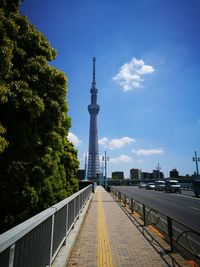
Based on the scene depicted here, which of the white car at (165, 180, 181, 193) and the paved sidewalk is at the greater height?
the white car at (165, 180, 181, 193)

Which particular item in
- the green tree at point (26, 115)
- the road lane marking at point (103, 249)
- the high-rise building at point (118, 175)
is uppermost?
the high-rise building at point (118, 175)

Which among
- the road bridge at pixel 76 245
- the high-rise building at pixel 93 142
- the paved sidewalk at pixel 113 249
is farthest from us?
the high-rise building at pixel 93 142

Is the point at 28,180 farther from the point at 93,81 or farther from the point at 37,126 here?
the point at 93,81

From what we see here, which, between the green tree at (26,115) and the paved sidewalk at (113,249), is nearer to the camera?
the paved sidewalk at (113,249)

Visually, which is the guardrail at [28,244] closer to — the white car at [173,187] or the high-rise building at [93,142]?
the white car at [173,187]

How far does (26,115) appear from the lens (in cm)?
662

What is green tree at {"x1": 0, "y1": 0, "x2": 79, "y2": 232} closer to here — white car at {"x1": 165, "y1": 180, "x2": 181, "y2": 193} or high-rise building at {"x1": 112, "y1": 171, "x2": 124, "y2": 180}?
white car at {"x1": 165, "y1": 180, "x2": 181, "y2": 193}

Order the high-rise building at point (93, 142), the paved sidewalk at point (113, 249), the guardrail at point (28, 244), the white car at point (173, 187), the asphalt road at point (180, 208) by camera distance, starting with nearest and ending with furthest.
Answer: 1. the guardrail at point (28, 244)
2. the paved sidewalk at point (113, 249)
3. the asphalt road at point (180, 208)
4. the white car at point (173, 187)
5. the high-rise building at point (93, 142)

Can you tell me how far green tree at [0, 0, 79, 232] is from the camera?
256 inches

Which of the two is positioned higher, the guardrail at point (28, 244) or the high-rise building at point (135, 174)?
the high-rise building at point (135, 174)

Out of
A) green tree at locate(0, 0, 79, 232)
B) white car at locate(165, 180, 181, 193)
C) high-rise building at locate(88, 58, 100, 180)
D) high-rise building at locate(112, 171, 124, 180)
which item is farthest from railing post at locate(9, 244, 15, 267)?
high-rise building at locate(112, 171, 124, 180)

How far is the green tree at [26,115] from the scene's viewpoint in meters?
6.51

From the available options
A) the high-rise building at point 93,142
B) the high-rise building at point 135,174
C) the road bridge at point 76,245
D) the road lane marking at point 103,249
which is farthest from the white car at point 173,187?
the high-rise building at point 135,174

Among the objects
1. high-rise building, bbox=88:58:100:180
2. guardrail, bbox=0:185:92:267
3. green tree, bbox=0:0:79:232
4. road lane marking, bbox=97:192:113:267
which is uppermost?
high-rise building, bbox=88:58:100:180
